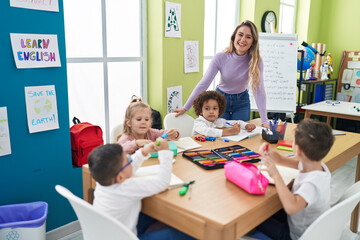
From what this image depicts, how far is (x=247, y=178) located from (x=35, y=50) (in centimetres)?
149

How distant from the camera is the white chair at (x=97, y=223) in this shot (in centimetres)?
104

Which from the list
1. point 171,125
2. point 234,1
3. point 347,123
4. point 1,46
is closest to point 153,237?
point 171,125

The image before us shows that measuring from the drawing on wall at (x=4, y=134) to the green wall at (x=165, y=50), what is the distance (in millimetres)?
1478

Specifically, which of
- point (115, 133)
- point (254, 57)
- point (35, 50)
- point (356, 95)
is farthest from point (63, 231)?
point (356, 95)

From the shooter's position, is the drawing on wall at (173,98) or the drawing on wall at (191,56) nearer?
the drawing on wall at (173,98)

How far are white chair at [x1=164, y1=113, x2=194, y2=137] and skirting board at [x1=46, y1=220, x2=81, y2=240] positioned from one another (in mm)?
973

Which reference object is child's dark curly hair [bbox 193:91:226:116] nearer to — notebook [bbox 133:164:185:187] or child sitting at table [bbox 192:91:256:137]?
child sitting at table [bbox 192:91:256:137]

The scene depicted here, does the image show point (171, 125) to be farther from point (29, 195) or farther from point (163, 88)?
point (29, 195)

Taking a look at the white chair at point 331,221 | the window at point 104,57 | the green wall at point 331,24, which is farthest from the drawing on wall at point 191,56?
the green wall at point 331,24

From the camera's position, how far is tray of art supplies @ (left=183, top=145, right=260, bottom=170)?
162 centimetres

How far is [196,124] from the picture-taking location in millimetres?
2283

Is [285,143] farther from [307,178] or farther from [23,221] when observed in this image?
[23,221]

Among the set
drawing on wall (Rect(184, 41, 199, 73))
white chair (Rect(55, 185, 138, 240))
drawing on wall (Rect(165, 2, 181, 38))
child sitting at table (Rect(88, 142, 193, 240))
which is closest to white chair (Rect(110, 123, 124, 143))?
child sitting at table (Rect(88, 142, 193, 240))

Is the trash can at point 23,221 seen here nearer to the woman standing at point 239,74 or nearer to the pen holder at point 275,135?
the woman standing at point 239,74
